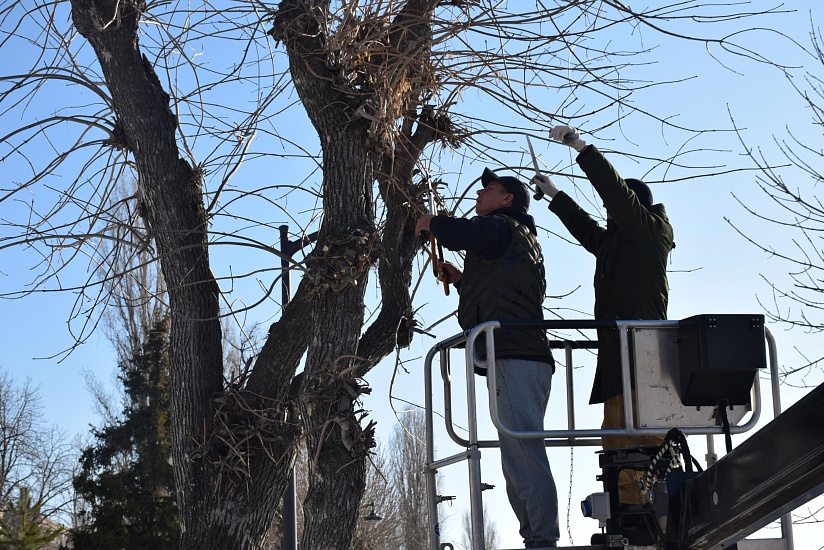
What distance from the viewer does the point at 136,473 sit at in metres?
24.9

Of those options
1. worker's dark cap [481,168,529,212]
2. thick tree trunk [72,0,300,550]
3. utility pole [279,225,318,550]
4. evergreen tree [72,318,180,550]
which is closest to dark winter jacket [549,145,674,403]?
worker's dark cap [481,168,529,212]

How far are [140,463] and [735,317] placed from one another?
23590 mm

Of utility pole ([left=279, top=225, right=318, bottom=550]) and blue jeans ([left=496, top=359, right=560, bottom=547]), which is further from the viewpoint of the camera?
utility pole ([left=279, top=225, right=318, bottom=550])

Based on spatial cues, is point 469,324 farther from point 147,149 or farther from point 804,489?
point 147,149

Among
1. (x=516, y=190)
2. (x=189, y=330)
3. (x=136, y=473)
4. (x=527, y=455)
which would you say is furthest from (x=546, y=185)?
(x=136, y=473)

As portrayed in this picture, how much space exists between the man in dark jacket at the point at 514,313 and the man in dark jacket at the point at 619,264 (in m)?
0.29

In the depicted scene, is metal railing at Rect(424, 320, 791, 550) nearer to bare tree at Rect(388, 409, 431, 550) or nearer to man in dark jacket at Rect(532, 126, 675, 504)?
man in dark jacket at Rect(532, 126, 675, 504)

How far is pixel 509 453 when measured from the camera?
457 centimetres

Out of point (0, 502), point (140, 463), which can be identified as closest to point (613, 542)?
point (140, 463)

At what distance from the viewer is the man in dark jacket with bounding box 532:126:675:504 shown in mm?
4707

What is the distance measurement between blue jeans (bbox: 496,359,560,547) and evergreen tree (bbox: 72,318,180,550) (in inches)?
552

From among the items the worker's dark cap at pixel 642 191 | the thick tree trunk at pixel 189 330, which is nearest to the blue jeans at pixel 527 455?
the worker's dark cap at pixel 642 191

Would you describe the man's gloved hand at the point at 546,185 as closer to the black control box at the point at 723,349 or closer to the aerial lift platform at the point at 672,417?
the aerial lift platform at the point at 672,417

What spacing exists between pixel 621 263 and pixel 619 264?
1 centimetres
